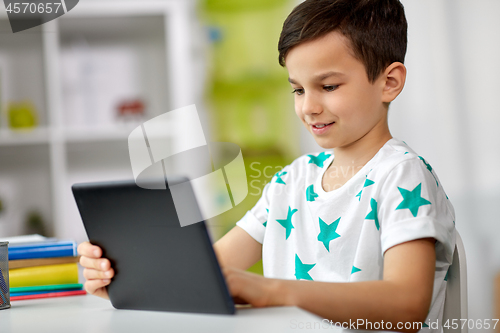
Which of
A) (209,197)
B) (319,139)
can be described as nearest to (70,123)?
(209,197)

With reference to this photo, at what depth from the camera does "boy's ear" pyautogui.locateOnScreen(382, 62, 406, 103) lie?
82 centimetres

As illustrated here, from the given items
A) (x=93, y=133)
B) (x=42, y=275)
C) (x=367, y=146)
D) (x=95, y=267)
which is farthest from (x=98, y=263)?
(x=93, y=133)

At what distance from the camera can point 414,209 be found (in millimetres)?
663

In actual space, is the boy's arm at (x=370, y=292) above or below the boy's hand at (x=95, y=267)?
below

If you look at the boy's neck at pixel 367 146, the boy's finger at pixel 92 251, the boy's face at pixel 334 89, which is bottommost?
the boy's finger at pixel 92 251

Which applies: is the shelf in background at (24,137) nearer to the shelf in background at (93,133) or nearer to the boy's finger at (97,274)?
the shelf in background at (93,133)

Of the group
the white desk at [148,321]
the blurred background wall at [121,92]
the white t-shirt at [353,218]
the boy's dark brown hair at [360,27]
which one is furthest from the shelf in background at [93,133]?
the white desk at [148,321]

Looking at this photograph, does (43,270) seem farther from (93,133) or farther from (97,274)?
(93,133)

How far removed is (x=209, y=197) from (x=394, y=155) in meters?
1.44

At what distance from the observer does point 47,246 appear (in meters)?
0.83

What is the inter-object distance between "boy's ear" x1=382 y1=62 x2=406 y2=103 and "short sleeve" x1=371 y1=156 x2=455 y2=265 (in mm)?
142

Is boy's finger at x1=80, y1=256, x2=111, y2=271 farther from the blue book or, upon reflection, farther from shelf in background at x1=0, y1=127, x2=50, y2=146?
shelf in background at x1=0, y1=127, x2=50, y2=146

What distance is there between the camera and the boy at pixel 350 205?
591 millimetres

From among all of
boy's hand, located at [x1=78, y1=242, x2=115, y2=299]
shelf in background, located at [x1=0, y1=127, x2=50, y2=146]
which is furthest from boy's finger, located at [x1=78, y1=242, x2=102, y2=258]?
shelf in background, located at [x1=0, y1=127, x2=50, y2=146]
